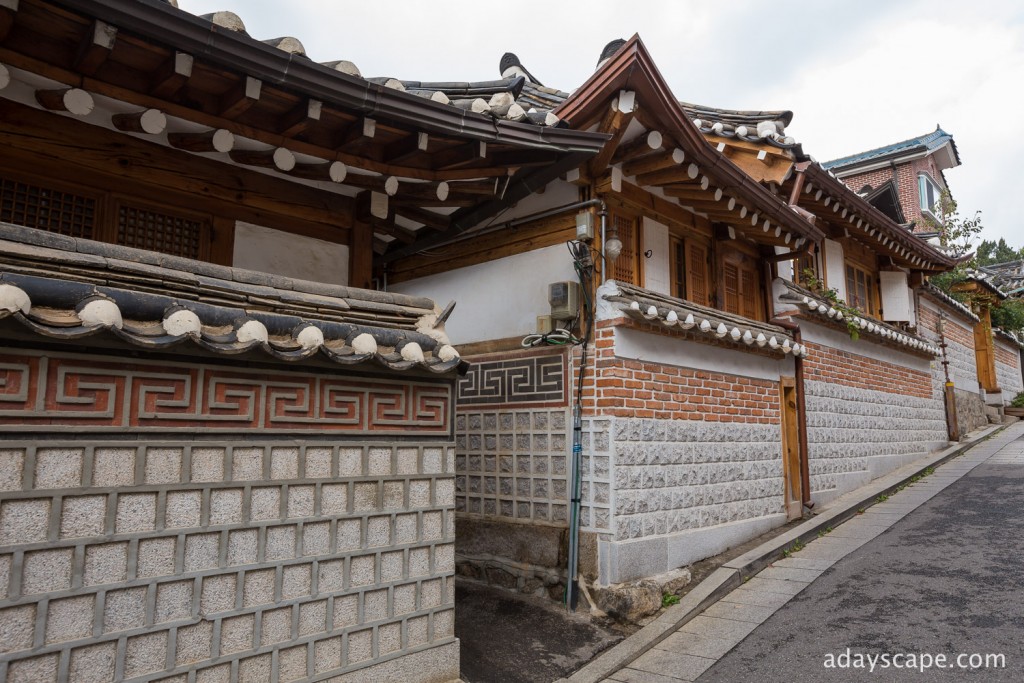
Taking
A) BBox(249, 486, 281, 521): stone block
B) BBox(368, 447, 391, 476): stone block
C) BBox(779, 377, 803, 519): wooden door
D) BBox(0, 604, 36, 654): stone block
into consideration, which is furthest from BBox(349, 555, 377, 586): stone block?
BBox(779, 377, 803, 519): wooden door

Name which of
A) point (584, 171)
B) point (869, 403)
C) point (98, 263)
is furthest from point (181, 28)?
point (869, 403)

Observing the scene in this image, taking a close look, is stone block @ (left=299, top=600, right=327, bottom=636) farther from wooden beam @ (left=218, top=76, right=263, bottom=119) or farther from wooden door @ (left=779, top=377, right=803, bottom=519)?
wooden door @ (left=779, top=377, right=803, bottom=519)

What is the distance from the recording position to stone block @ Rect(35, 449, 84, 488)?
129 inches

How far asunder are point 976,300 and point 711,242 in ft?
51.0

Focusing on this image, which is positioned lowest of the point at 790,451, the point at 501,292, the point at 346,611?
the point at 346,611

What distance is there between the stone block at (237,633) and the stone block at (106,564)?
672mm

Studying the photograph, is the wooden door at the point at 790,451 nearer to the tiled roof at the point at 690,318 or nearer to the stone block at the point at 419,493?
the tiled roof at the point at 690,318

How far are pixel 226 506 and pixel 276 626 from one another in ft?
2.72

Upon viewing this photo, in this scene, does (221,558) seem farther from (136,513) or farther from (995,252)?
(995,252)

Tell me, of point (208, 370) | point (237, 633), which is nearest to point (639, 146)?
point (208, 370)

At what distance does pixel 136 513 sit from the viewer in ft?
11.7

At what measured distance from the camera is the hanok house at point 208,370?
10.9 feet

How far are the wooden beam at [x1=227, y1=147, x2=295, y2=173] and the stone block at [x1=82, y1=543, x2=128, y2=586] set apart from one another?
2965 millimetres

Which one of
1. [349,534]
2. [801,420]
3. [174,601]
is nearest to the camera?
[174,601]
